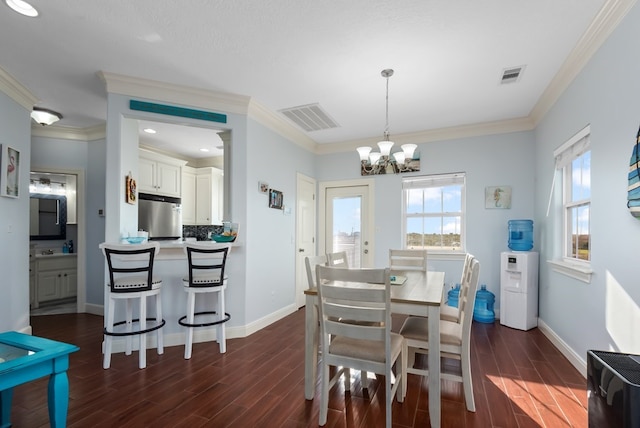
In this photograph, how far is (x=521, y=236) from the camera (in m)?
3.87

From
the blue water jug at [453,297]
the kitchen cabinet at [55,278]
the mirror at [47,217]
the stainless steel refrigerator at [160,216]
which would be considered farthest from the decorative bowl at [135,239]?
the blue water jug at [453,297]

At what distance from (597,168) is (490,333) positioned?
2.14 meters

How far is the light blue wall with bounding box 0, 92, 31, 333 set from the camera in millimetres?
3068

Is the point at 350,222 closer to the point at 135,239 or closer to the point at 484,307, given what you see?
the point at 484,307

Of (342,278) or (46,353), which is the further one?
(342,278)

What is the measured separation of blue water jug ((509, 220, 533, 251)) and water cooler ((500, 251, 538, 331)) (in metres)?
0.09

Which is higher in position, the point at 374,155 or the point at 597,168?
the point at 374,155

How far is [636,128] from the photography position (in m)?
1.87

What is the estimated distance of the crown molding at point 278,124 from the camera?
12.0ft

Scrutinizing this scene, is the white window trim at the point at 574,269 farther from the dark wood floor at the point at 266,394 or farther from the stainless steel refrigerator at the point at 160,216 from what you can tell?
the stainless steel refrigerator at the point at 160,216

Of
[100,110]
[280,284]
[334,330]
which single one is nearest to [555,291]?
[334,330]

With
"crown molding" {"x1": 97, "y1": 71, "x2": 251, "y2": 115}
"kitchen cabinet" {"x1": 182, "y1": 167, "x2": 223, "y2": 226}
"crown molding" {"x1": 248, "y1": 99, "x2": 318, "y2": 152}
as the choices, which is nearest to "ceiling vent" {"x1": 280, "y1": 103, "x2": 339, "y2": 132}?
"crown molding" {"x1": 248, "y1": 99, "x2": 318, "y2": 152}

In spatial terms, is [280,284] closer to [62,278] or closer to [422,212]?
[422,212]

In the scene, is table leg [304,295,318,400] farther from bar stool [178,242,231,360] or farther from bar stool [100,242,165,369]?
bar stool [100,242,165,369]
